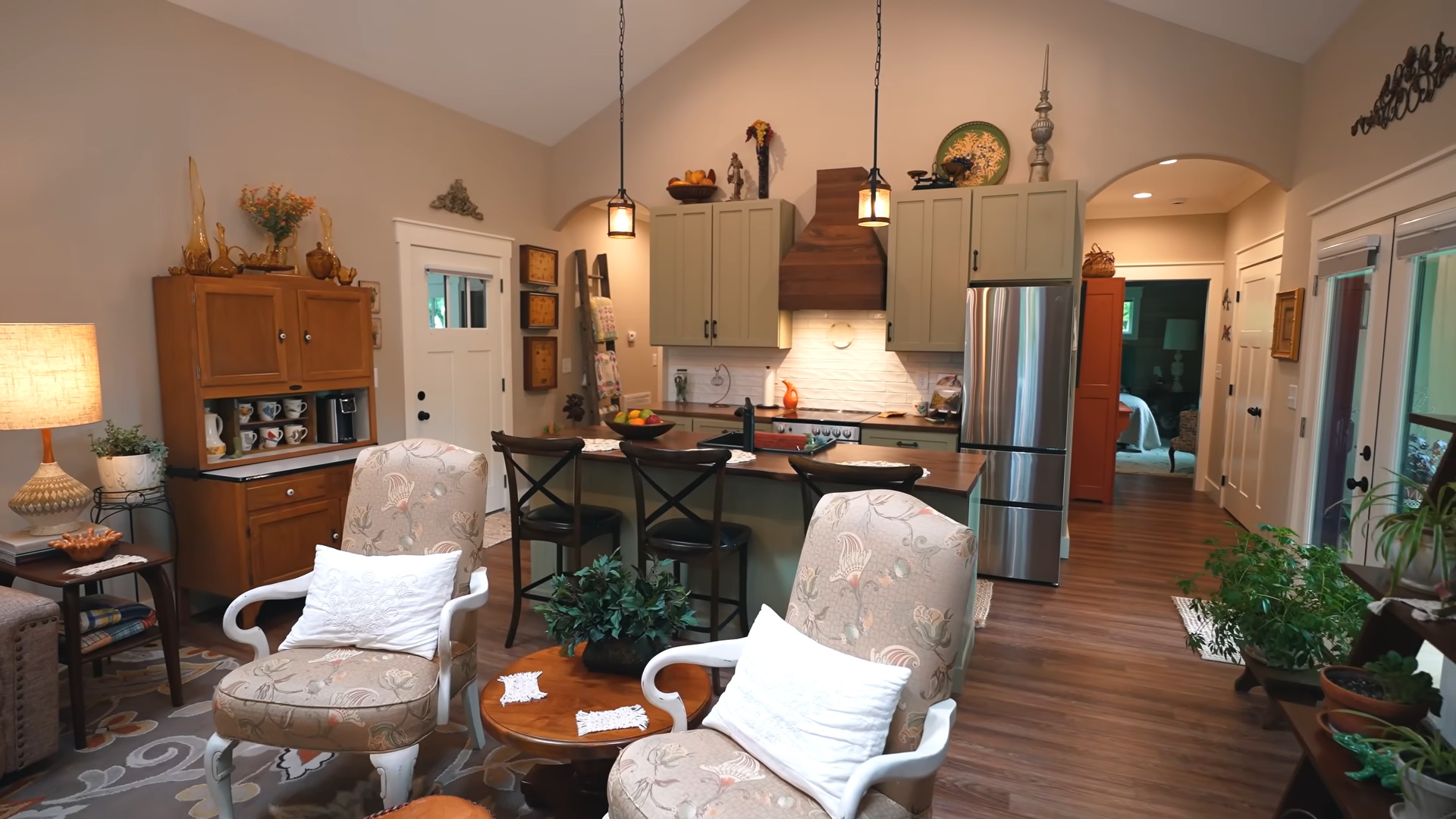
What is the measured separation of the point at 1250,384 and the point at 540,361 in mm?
5692

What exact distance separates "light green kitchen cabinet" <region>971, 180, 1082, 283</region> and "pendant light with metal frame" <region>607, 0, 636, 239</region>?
85.8 inches

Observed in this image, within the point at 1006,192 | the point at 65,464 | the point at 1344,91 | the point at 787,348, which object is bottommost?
the point at 65,464

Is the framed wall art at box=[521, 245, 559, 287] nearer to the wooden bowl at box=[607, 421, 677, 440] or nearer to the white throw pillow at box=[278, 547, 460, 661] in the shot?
the wooden bowl at box=[607, 421, 677, 440]

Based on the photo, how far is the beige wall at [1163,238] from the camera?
7.18 meters

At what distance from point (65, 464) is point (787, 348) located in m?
4.15

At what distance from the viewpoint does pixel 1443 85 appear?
2.81 meters

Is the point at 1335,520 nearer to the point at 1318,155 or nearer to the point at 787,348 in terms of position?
the point at 1318,155

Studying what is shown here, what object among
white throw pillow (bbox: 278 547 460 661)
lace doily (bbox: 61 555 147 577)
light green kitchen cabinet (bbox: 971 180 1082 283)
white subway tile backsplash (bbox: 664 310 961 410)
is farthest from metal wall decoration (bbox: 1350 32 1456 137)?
lace doily (bbox: 61 555 147 577)

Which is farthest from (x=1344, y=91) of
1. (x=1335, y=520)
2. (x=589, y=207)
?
(x=589, y=207)

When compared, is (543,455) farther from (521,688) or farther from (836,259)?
(836,259)

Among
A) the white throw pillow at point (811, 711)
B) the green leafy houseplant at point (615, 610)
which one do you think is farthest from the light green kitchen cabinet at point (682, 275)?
the white throw pillow at point (811, 711)

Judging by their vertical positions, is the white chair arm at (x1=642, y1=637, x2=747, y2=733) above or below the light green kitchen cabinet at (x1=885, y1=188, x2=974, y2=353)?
below

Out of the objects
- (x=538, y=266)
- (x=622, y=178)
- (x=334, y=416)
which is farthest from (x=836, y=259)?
(x=334, y=416)

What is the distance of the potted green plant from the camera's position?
149 cm
